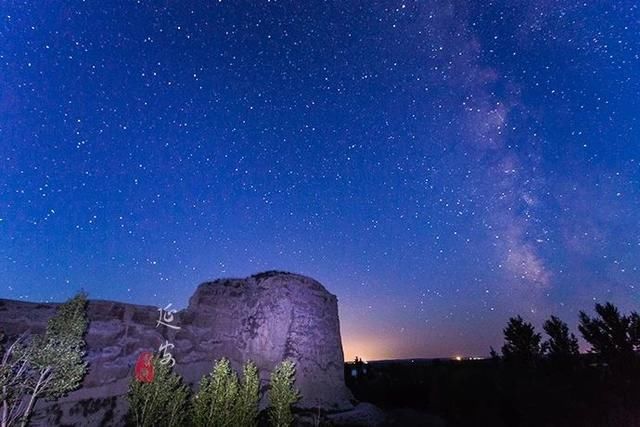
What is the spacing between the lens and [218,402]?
6938 mm

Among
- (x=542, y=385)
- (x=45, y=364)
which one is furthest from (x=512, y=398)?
(x=45, y=364)

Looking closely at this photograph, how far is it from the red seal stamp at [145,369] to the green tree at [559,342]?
22594mm

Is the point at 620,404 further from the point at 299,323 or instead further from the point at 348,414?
the point at 299,323

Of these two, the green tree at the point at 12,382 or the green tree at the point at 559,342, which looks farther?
the green tree at the point at 559,342

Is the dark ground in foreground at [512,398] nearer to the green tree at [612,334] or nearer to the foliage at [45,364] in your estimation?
the green tree at [612,334]

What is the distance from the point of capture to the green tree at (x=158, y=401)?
6.68 m

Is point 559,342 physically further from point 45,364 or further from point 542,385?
point 45,364

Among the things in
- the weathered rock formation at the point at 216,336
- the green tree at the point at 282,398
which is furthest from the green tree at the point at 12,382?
the green tree at the point at 282,398

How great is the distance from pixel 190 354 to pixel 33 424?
3.51 metres

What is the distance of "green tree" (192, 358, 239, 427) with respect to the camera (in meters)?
6.73

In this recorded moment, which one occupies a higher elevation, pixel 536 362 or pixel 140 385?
pixel 536 362

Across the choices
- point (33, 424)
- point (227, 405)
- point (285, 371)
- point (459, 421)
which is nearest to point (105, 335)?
point (33, 424)

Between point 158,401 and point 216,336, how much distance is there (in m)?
3.68

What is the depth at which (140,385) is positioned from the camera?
684cm
